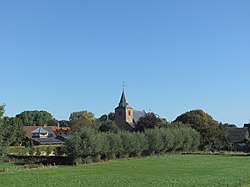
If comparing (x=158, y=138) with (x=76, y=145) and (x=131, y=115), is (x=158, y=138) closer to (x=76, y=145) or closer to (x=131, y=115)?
(x=76, y=145)

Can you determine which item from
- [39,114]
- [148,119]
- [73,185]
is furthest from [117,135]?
[39,114]

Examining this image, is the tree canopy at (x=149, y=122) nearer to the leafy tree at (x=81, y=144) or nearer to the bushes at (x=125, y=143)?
the bushes at (x=125, y=143)

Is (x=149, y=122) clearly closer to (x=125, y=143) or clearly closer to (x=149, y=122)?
(x=149, y=122)

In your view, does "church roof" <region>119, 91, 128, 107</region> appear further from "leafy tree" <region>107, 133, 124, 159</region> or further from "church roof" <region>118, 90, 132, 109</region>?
"leafy tree" <region>107, 133, 124, 159</region>

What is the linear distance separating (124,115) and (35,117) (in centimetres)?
5140

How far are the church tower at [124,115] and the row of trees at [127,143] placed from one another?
4238cm

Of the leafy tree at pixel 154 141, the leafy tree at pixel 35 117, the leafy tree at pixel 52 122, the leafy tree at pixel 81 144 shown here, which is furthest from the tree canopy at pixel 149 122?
the leafy tree at pixel 52 122

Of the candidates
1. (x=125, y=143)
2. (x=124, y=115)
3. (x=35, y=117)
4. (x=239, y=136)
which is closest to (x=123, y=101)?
(x=124, y=115)

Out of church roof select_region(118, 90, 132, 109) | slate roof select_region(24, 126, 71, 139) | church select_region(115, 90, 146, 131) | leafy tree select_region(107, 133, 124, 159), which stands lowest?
leafy tree select_region(107, 133, 124, 159)

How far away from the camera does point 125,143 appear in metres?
50.6

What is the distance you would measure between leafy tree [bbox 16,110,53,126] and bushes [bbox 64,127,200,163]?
286 ft

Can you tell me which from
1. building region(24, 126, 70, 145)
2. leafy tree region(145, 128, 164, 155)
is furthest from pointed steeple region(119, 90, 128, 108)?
leafy tree region(145, 128, 164, 155)

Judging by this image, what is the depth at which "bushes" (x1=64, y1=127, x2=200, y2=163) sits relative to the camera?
4394cm

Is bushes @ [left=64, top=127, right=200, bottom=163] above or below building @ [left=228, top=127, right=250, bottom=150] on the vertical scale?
below
